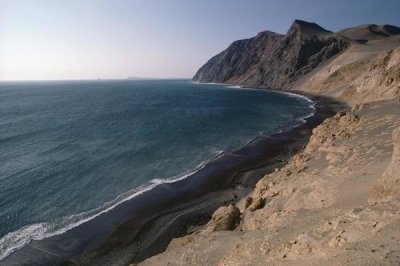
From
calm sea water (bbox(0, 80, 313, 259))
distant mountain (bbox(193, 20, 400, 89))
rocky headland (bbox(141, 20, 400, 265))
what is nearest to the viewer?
rocky headland (bbox(141, 20, 400, 265))

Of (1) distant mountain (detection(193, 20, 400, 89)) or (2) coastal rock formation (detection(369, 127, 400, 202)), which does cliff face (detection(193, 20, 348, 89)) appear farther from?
(2) coastal rock formation (detection(369, 127, 400, 202))

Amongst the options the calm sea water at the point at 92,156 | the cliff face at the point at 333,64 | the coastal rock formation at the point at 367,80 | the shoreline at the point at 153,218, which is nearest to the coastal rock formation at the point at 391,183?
the shoreline at the point at 153,218

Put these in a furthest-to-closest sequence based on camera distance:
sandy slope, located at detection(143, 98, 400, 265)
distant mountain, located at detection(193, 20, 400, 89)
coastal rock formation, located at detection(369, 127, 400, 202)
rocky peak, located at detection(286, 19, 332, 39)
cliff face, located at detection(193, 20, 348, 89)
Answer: rocky peak, located at detection(286, 19, 332, 39) < cliff face, located at detection(193, 20, 348, 89) < distant mountain, located at detection(193, 20, 400, 89) < coastal rock formation, located at detection(369, 127, 400, 202) < sandy slope, located at detection(143, 98, 400, 265)

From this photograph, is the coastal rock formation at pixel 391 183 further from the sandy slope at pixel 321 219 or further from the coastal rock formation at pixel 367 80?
the coastal rock formation at pixel 367 80

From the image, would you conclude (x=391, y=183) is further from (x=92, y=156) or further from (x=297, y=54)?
(x=297, y=54)

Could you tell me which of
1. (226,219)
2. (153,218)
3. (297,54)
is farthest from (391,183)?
(297,54)

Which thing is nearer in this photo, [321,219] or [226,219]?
[321,219]

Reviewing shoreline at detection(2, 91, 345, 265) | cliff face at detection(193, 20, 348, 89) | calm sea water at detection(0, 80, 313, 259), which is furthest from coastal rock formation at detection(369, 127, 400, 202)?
cliff face at detection(193, 20, 348, 89)
